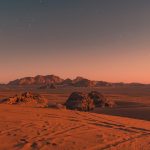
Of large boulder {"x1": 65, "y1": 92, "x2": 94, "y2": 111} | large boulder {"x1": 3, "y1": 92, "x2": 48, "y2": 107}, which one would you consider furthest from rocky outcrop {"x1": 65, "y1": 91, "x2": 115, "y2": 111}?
large boulder {"x1": 3, "y1": 92, "x2": 48, "y2": 107}

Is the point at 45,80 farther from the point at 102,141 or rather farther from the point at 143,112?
the point at 102,141

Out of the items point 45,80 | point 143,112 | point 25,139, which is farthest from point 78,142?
point 45,80

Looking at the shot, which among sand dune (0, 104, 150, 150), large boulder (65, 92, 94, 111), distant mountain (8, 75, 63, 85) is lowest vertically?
sand dune (0, 104, 150, 150)

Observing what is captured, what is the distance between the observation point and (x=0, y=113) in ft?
39.1

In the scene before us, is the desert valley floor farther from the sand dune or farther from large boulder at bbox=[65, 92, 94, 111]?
large boulder at bbox=[65, 92, 94, 111]

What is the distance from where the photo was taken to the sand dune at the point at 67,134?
738cm

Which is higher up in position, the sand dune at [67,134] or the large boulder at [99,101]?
the large boulder at [99,101]

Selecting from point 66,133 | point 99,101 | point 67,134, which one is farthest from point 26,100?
point 67,134

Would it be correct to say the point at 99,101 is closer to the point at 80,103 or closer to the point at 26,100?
the point at 80,103

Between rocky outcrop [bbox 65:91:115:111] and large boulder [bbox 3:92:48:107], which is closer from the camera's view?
large boulder [bbox 3:92:48:107]

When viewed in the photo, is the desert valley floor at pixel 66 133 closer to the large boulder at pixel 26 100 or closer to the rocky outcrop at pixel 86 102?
the large boulder at pixel 26 100

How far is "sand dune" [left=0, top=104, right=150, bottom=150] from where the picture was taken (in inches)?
290

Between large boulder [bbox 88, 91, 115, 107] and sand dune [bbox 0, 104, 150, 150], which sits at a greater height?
Result: large boulder [bbox 88, 91, 115, 107]

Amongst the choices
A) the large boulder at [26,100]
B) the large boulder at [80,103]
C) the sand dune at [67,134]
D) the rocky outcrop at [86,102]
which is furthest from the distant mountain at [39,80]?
the sand dune at [67,134]
